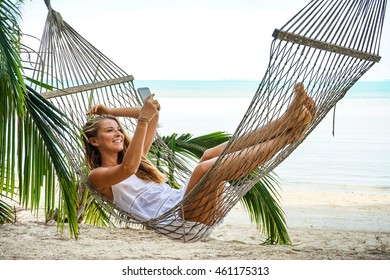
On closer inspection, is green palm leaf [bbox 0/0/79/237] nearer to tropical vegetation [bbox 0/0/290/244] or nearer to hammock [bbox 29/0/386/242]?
tropical vegetation [bbox 0/0/290/244]

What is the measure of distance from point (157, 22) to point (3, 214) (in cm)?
1002

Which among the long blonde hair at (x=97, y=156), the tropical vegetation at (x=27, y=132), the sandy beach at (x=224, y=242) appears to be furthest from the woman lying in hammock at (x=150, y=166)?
the sandy beach at (x=224, y=242)

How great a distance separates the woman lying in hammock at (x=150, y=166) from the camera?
6.62 feet

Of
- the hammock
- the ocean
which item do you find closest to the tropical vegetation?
the hammock

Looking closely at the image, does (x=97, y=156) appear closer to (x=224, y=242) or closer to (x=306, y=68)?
(x=306, y=68)

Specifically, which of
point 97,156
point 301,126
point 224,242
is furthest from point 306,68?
point 224,242

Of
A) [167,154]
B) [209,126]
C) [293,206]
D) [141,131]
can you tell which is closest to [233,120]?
[209,126]

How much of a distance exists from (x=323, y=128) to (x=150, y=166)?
8.48 metres

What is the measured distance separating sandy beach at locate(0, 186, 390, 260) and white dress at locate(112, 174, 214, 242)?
3.90 ft

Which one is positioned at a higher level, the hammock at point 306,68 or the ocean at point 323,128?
the hammock at point 306,68

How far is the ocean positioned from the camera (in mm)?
7496

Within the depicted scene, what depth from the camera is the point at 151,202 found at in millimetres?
2244

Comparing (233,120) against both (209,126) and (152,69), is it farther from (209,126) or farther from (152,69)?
(152,69)

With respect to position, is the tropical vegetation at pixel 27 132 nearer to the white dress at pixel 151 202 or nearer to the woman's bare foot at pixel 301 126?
the white dress at pixel 151 202
